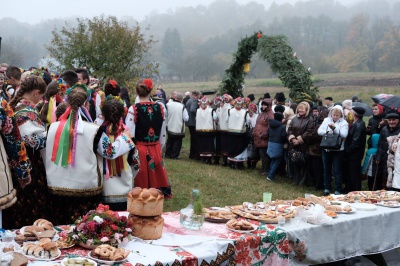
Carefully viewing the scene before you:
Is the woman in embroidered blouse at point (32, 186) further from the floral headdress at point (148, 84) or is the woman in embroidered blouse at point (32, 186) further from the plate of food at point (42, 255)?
the floral headdress at point (148, 84)

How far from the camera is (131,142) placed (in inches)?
177

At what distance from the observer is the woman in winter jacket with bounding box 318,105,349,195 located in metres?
7.98

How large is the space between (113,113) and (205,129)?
6.65 m

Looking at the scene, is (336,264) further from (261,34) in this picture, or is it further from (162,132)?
(261,34)

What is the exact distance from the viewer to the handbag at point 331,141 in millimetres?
7945

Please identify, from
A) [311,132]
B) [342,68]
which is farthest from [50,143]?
[342,68]

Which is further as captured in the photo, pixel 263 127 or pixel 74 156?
pixel 263 127

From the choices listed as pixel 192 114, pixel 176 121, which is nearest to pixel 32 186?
pixel 176 121

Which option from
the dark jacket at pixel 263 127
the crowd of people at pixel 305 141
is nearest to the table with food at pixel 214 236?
the crowd of people at pixel 305 141

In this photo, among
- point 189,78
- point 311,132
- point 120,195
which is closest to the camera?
point 120,195

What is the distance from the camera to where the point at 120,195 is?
4.52 metres

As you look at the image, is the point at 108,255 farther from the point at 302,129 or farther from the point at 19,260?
the point at 302,129

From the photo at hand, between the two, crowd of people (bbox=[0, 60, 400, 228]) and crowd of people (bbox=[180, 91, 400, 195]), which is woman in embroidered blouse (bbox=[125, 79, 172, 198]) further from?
crowd of people (bbox=[180, 91, 400, 195])

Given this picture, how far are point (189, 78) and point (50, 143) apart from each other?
167 ft
